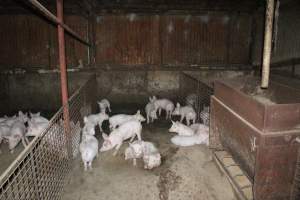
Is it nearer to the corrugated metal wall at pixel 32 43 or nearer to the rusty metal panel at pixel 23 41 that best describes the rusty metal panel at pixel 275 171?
the corrugated metal wall at pixel 32 43

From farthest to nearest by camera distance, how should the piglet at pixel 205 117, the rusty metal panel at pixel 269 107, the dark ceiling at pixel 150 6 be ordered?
1. the dark ceiling at pixel 150 6
2. the piglet at pixel 205 117
3. the rusty metal panel at pixel 269 107

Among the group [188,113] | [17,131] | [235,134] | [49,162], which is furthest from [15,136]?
[235,134]

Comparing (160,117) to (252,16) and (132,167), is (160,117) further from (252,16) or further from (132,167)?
(252,16)

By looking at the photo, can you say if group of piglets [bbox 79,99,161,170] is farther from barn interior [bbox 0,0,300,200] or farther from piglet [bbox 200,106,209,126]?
piglet [bbox 200,106,209,126]

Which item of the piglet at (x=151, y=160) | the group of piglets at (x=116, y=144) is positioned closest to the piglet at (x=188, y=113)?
the group of piglets at (x=116, y=144)

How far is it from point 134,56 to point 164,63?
1.07m

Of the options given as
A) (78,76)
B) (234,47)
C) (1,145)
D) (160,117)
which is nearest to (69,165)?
(1,145)

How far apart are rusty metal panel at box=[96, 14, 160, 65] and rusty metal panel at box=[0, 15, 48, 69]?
6.06 ft

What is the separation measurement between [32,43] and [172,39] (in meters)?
4.72

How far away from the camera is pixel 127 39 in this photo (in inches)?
327

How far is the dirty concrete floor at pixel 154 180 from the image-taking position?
361 centimetres

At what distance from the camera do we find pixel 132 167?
4.35m

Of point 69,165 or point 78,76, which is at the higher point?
point 78,76

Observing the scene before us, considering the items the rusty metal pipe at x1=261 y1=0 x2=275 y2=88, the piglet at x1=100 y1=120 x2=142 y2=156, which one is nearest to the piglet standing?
the piglet at x1=100 y1=120 x2=142 y2=156
